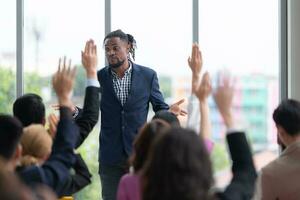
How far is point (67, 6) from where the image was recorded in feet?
18.4

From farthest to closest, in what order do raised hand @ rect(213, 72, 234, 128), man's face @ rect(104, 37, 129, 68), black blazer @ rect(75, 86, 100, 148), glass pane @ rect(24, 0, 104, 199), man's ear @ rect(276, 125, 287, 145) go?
glass pane @ rect(24, 0, 104, 199) → man's face @ rect(104, 37, 129, 68) → black blazer @ rect(75, 86, 100, 148) → man's ear @ rect(276, 125, 287, 145) → raised hand @ rect(213, 72, 234, 128)

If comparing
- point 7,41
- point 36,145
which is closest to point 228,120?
point 36,145

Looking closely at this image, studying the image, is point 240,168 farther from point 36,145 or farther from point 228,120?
point 36,145

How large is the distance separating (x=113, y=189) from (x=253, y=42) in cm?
216

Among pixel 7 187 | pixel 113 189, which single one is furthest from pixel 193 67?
pixel 7 187

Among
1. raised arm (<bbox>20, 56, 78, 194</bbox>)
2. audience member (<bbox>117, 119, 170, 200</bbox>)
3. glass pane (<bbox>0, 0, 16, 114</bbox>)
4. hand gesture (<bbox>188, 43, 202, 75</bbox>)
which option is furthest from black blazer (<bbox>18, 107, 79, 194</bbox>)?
glass pane (<bbox>0, 0, 16, 114</bbox>)

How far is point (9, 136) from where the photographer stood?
222 cm

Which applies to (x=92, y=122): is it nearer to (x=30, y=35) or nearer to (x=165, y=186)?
(x=165, y=186)

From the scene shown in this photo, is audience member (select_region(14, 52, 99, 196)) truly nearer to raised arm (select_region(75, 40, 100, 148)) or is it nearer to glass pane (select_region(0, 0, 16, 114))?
raised arm (select_region(75, 40, 100, 148))

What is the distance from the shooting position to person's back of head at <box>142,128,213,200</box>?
5.44ft

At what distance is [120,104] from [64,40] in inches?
61.0

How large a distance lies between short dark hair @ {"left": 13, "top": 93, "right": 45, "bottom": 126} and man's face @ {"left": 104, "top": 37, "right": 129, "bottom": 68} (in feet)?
3.73

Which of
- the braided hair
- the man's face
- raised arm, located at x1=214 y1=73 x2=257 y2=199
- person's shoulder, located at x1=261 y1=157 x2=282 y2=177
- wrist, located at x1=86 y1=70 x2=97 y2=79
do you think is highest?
the braided hair

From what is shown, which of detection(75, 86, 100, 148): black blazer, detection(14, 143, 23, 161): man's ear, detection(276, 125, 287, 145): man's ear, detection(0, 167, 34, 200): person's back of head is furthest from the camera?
detection(75, 86, 100, 148): black blazer
